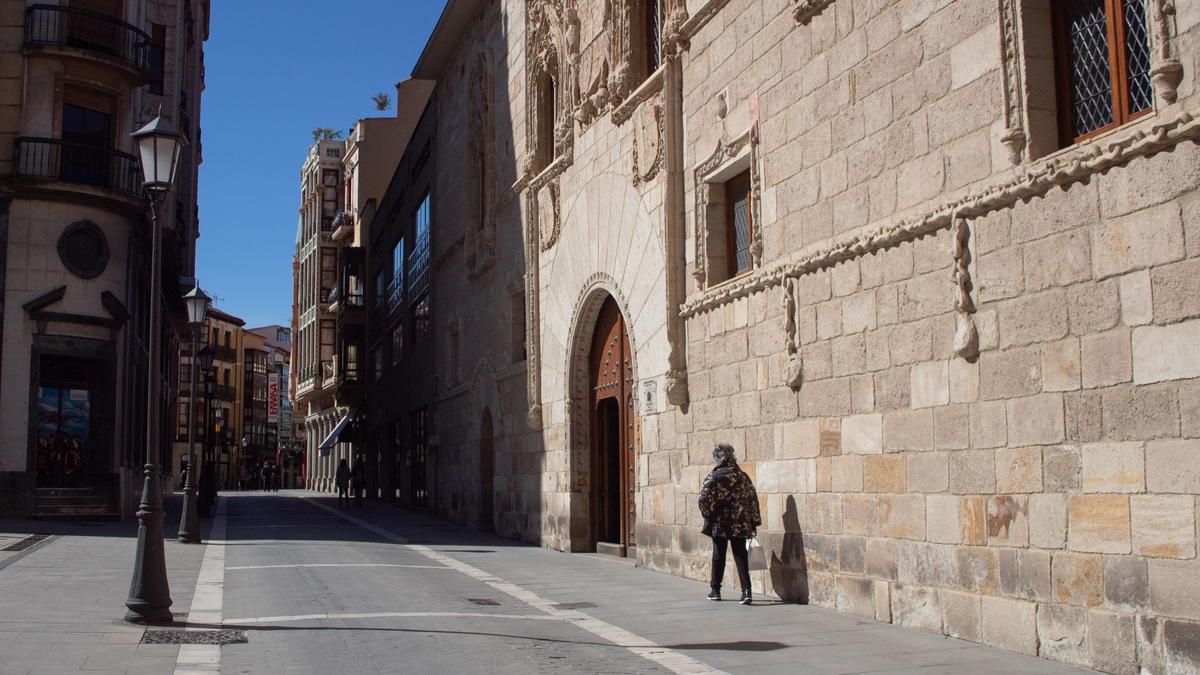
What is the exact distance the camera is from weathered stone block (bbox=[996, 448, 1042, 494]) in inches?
303

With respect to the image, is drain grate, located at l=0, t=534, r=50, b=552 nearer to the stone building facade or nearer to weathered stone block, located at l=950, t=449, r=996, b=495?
the stone building facade

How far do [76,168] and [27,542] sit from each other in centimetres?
967

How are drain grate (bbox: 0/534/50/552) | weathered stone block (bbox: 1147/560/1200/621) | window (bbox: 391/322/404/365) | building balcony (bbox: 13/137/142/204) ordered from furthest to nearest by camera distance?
1. window (bbox: 391/322/404/365)
2. building balcony (bbox: 13/137/142/204)
3. drain grate (bbox: 0/534/50/552)
4. weathered stone block (bbox: 1147/560/1200/621)

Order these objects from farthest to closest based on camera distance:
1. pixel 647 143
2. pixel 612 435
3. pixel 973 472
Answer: pixel 612 435, pixel 647 143, pixel 973 472

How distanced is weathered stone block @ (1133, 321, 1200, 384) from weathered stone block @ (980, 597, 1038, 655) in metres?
1.80

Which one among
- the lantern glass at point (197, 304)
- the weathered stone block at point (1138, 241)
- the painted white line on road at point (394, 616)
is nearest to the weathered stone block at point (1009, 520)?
the weathered stone block at point (1138, 241)

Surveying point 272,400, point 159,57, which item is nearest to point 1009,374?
point 159,57

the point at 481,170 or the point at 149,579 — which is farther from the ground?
the point at 481,170

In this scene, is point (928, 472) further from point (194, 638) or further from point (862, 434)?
point (194, 638)

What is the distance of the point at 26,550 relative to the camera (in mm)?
15852

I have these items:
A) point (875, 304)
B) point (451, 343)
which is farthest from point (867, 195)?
point (451, 343)

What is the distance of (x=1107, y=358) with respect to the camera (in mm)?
7102

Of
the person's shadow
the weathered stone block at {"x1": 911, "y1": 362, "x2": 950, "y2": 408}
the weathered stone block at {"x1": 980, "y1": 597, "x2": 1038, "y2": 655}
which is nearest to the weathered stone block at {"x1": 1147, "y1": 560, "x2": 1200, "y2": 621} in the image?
the weathered stone block at {"x1": 980, "y1": 597, "x2": 1038, "y2": 655}

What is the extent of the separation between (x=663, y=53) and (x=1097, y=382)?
8.51 meters
